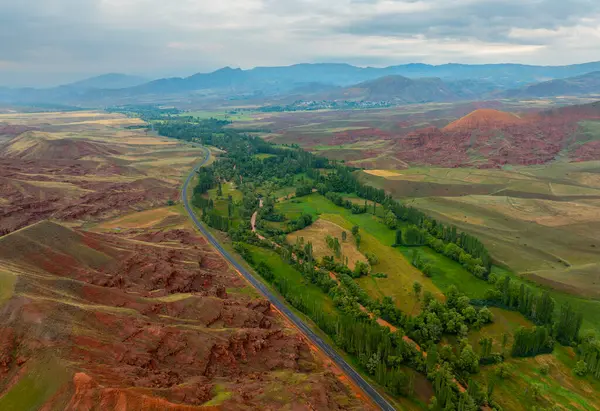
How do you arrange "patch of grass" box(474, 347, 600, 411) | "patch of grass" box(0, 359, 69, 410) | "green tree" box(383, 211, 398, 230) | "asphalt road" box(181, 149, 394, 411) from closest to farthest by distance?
"patch of grass" box(0, 359, 69, 410), "patch of grass" box(474, 347, 600, 411), "asphalt road" box(181, 149, 394, 411), "green tree" box(383, 211, 398, 230)

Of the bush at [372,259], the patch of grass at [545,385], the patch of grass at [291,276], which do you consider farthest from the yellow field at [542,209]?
the patch of grass at [291,276]

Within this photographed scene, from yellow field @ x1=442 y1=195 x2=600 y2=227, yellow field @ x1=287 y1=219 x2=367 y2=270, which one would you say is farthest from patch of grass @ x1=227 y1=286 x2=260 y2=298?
A: yellow field @ x1=442 y1=195 x2=600 y2=227

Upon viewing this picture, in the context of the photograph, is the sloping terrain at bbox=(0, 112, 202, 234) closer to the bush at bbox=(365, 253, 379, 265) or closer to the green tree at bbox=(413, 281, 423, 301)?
the bush at bbox=(365, 253, 379, 265)

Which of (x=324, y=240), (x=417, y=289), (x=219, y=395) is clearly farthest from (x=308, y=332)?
(x=324, y=240)

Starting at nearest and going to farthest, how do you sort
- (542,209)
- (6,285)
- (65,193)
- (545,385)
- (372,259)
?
(6,285) → (545,385) → (372,259) → (542,209) → (65,193)

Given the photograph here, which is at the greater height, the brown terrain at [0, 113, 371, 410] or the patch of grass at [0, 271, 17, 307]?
the patch of grass at [0, 271, 17, 307]

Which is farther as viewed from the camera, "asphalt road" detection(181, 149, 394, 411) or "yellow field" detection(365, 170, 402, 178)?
"yellow field" detection(365, 170, 402, 178)

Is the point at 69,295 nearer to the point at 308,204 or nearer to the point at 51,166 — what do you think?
the point at 308,204

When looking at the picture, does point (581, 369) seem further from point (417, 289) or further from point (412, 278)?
point (412, 278)

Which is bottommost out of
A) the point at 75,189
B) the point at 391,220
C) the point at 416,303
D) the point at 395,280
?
the point at 416,303
